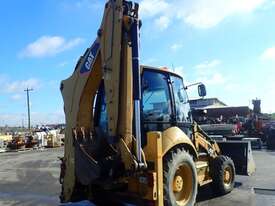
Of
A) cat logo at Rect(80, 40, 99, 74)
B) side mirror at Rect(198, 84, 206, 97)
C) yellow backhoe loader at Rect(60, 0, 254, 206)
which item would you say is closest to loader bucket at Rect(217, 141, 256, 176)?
side mirror at Rect(198, 84, 206, 97)

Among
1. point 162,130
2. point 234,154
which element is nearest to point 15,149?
point 234,154

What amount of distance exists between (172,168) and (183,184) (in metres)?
0.80

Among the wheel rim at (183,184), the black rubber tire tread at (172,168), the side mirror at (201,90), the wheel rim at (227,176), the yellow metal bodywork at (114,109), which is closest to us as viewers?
the yellow metal bodywork at (114,109)

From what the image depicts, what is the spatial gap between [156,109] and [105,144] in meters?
1.49

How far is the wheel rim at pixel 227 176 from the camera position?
10578 millimetres

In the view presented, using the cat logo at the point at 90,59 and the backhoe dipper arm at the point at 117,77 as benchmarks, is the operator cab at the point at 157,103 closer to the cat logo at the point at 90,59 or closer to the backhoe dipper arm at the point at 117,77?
the backhoe dipper arm at the point at 117,77

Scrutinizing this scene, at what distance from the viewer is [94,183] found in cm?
748

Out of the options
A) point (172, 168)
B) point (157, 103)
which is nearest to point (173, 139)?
point (172, 168)

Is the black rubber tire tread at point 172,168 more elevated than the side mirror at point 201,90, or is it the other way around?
the side mirror at point 201,90

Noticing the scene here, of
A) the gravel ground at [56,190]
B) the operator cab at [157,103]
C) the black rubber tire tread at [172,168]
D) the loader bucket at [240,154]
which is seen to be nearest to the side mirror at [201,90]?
the operator cab at [157,103]

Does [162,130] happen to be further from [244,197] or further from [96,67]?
[244,197]

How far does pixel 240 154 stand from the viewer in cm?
1175

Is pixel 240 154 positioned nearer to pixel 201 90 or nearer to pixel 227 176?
pixel 227 176

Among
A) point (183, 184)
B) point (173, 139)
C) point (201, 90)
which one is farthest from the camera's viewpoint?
point (201, 90)
